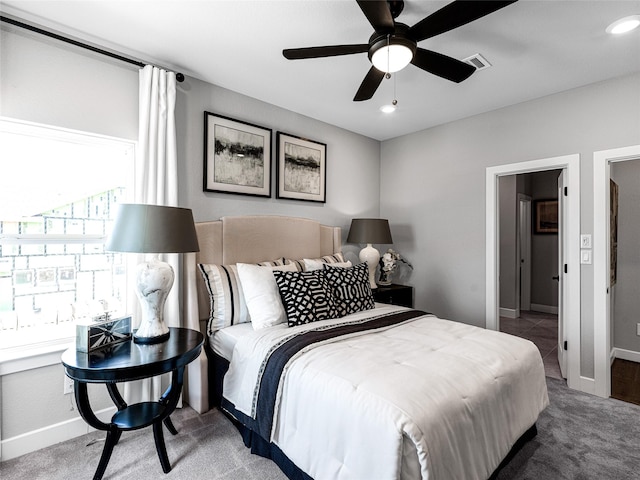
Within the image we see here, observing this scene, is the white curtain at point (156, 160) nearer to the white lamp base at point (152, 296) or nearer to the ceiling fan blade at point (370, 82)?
the white lamp base at point (152, 296)

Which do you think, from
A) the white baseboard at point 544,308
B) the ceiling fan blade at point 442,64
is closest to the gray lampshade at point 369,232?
the ceiling fan blade at point 442,64

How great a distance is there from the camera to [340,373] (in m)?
1.60

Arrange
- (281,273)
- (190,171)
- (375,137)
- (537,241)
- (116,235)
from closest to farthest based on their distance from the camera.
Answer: (116,235)
(281,273)
(190,171)
(375,137)
(537,241)

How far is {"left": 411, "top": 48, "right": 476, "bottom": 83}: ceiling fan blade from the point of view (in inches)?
74.3

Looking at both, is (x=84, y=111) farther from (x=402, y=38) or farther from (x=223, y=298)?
(x=402, y=38)

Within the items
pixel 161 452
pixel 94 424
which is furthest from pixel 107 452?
pixel 161 452

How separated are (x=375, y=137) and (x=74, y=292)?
3690mm

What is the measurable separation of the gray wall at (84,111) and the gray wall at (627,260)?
3722mm

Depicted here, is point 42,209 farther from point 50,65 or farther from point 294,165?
point 294,165

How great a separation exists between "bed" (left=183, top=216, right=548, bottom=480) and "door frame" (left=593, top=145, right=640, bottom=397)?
1.18 m

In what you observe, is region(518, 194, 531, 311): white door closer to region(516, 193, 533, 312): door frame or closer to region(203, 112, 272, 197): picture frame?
region(516, 193, 533, 312): door frame

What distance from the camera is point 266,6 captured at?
76.9 inches

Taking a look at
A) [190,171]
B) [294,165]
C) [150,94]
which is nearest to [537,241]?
[294,165]

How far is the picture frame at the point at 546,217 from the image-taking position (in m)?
5.68
